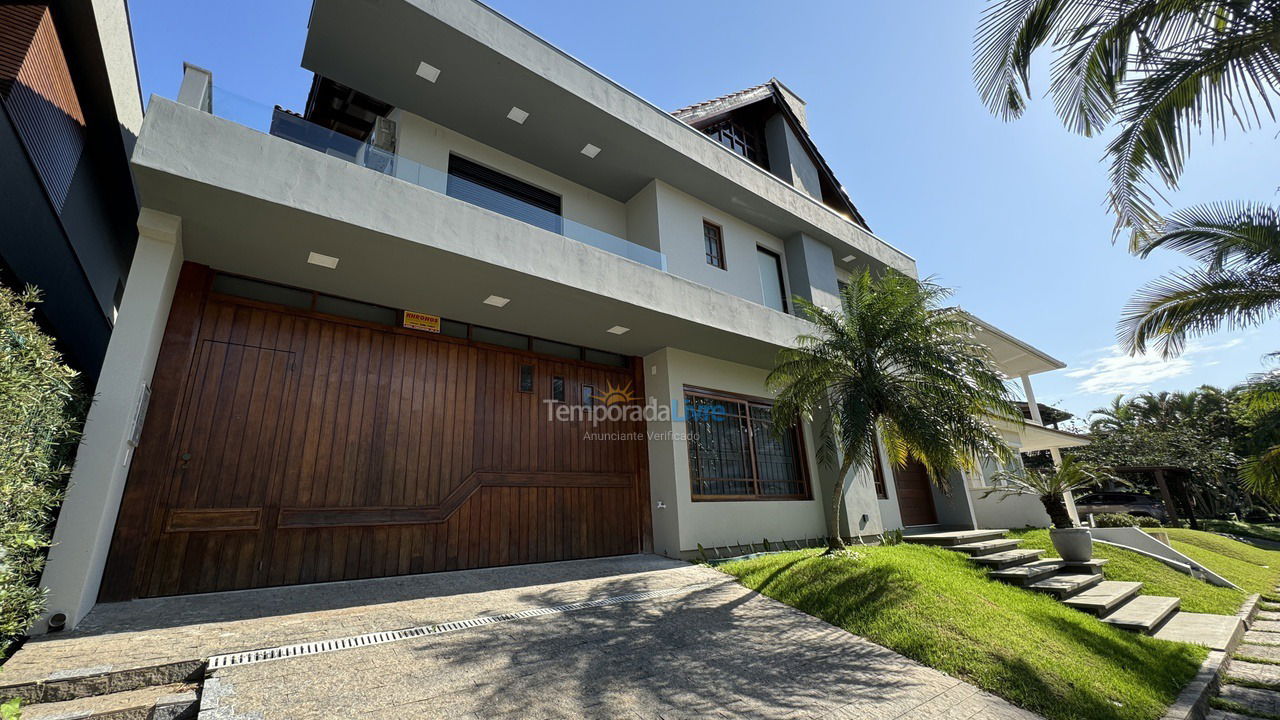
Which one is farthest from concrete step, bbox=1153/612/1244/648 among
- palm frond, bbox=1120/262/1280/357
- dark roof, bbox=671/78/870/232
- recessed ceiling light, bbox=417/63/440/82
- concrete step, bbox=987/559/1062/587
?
recessed ceiling light, bbox=417/63/440/82

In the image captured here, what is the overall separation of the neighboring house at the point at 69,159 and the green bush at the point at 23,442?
222 centimetres

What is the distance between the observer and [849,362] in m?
7.42

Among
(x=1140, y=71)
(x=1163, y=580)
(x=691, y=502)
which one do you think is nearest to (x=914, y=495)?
(x=1163, y=580)

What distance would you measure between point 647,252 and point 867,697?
5.71 m

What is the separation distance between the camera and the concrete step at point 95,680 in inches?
105

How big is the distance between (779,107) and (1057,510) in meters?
10.5

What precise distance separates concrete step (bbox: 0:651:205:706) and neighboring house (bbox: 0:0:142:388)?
3825 millimetres

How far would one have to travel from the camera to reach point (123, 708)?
8.63 ft

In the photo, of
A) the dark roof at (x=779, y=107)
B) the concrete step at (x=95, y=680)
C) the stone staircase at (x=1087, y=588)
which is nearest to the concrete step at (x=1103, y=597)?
the stone staircase at (x=1087, y=588)

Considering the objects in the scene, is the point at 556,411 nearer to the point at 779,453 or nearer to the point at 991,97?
the point at 779,453

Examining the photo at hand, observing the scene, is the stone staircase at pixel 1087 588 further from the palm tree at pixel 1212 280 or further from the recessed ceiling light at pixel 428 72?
the recessed ceiling light at pixel 428 72

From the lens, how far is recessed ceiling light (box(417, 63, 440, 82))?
6.59 m

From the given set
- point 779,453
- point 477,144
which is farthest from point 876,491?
point 477,144

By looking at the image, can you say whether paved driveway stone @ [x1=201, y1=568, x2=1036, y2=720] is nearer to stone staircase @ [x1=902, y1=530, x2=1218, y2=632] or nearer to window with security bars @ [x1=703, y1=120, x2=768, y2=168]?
stone staircase @ [x1=902, y1=530, x2=1218, y2=632]
